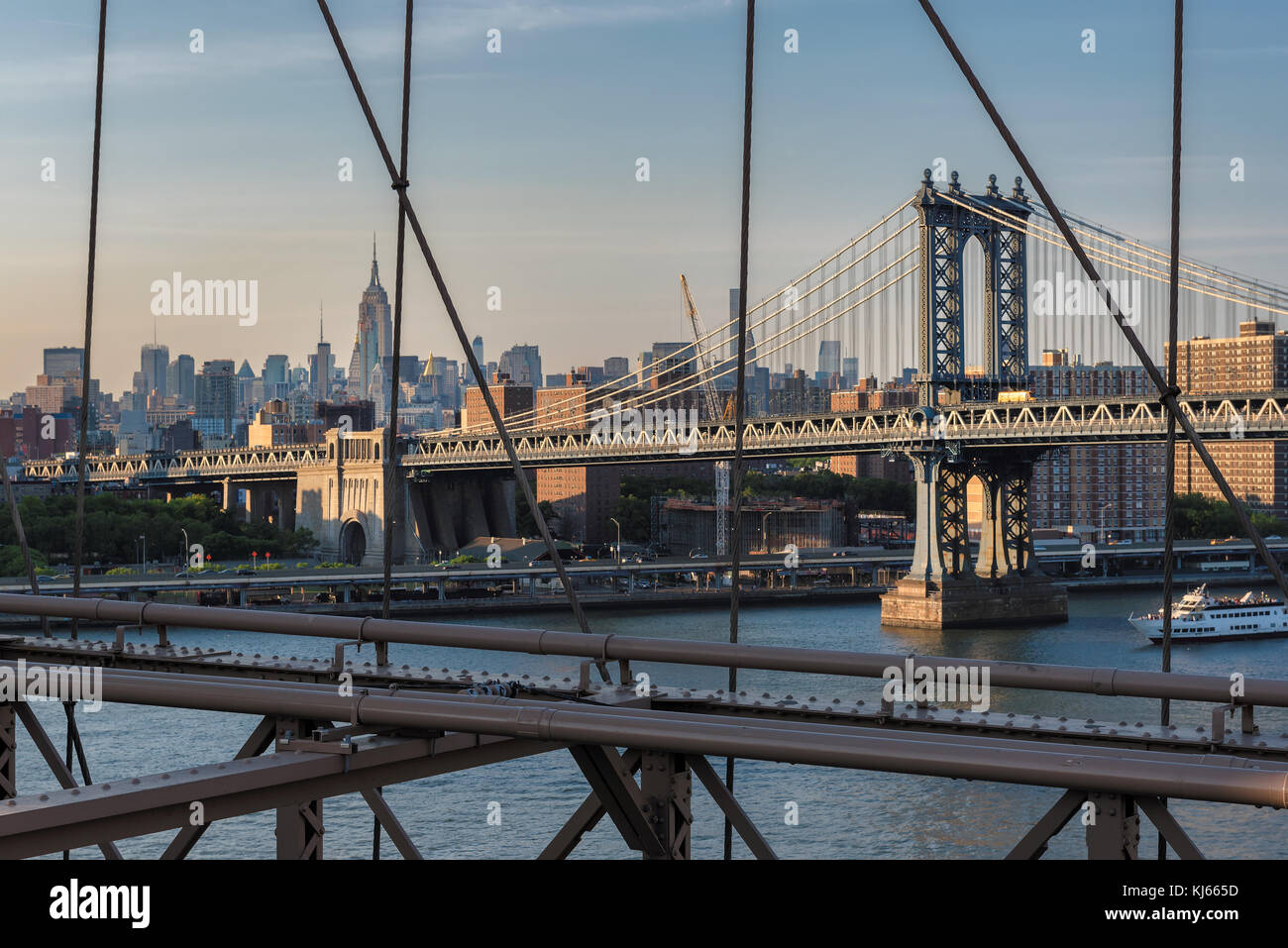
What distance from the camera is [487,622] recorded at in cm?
3641

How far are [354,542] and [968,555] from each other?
22.6 m

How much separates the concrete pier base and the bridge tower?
0.9 inches

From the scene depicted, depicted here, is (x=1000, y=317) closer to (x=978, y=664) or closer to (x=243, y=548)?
(x=243, y=548)

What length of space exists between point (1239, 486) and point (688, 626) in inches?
1278

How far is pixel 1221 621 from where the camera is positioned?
108 ft

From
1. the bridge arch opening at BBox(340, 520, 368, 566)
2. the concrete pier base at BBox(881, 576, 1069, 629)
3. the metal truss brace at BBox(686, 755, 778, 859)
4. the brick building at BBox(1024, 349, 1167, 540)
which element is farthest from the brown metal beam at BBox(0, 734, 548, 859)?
the brick building at BBox(1024, 349, 1167, 540)

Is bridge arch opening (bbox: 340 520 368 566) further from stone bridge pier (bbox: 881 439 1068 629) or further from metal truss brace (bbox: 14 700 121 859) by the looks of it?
metal truss brace (bbox: 14 700 121 859)

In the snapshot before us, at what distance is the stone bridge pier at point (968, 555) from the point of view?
1481 inches

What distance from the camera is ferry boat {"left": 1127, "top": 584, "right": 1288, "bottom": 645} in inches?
1275

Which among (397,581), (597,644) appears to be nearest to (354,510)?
(397,581)

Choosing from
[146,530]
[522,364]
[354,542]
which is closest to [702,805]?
[146,530]

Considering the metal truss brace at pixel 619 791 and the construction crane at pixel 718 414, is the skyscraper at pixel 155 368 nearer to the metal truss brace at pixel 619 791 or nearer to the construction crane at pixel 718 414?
the construction crane at pixel 718 414

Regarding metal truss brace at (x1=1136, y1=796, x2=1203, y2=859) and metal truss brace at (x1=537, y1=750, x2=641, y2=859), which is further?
metal truss brace at (x1=537, y1=750, x2=641, y2=859)

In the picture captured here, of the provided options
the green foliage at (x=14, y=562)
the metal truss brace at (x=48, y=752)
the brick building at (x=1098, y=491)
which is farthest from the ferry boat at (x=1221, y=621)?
the metal truss brace at (x=48, y=752)
